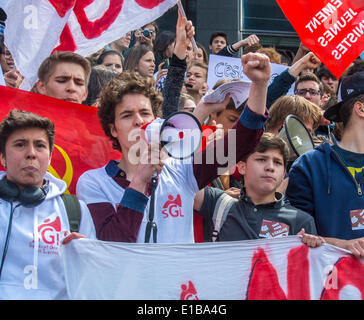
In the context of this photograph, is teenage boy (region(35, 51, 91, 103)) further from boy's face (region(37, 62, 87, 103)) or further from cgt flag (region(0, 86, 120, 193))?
cgt flag (region(0, 86, 120, 193))

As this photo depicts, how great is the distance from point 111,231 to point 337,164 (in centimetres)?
132

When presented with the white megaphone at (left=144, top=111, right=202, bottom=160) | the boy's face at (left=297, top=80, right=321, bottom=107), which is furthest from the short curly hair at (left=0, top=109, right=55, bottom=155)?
the boy's face at (left=297, top=80, right=321, bottom=107)

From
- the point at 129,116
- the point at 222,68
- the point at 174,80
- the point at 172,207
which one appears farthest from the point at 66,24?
the point at 222,68

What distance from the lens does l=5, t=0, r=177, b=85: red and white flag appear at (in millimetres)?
4117

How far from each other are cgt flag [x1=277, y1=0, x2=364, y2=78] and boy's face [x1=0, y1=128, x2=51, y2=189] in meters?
2.17

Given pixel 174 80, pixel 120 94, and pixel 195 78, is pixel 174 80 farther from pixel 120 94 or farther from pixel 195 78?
pixel 195 78

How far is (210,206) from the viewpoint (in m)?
3.48

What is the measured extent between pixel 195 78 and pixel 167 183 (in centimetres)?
343

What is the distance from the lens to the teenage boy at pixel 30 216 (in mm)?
2742

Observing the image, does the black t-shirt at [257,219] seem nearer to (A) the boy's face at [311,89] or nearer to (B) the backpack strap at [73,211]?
(B) the backpack strap at [73,211]

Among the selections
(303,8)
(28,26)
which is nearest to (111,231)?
(28,26)

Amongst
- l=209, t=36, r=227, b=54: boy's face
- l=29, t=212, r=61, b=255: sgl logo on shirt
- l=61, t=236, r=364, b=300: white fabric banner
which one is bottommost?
l=61, t=236, r=364, b=300: white fabric banner

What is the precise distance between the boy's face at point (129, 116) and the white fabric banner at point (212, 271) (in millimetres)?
690

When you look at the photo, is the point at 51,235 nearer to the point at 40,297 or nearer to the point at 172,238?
the point at 40,297
